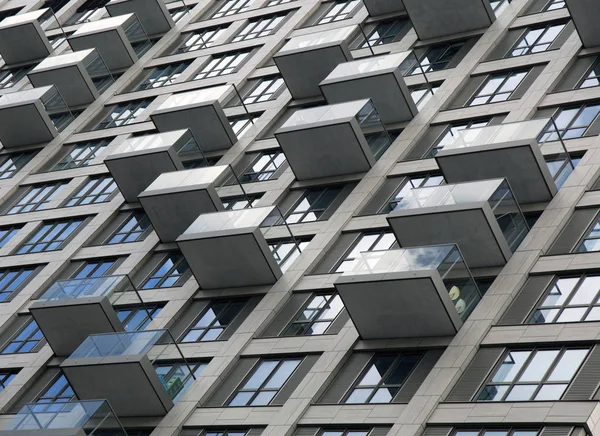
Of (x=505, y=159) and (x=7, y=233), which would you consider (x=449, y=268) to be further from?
(x=7, y=233)

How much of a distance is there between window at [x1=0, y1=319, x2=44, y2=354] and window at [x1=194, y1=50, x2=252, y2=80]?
1780 centimetres

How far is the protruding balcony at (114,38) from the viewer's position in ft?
226

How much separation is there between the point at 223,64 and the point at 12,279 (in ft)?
54.7

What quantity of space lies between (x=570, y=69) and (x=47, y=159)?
→ 97.6 ft

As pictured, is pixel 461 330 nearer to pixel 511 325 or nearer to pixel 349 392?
pixel 511 325

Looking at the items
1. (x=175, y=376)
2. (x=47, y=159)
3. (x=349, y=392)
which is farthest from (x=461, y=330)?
(x=47, y=159)

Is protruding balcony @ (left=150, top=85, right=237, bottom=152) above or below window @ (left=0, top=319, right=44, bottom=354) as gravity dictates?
above

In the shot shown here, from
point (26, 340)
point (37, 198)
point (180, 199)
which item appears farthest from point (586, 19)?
point (37, 198)

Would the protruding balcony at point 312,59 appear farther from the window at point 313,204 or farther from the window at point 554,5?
the window at point 554,5

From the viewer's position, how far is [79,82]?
6756 cm

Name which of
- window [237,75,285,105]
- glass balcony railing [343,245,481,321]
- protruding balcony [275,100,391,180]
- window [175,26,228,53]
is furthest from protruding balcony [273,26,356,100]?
glass balcony railing [343,245,481,321]

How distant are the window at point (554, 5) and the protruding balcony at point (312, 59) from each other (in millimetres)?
9530

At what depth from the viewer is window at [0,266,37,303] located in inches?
2231

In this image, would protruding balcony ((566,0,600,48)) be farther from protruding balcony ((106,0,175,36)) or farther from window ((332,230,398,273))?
protruding balcony ((106,0,175,36))
